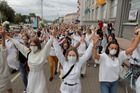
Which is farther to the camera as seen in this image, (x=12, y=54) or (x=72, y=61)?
(x=12, y=54)

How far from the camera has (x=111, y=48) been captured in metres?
5.33

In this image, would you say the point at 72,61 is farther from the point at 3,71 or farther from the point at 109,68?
the point at 3,71

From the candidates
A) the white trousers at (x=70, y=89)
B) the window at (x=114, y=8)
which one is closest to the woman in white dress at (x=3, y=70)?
the white trousers at (x=70, y=89)

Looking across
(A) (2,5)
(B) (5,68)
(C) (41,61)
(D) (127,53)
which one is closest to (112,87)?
(D) (127,53)

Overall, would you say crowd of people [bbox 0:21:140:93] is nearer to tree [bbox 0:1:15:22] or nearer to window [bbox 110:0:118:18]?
window [bbox 110:0:118:18]

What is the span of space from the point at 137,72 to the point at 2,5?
294ft

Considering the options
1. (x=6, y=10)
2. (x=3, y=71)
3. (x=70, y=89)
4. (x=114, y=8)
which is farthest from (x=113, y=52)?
(x=6, y=10)

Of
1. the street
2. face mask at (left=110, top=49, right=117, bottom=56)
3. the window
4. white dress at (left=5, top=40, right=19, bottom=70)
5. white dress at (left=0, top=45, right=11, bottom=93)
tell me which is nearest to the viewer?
face mask at (left=110, top=49, right=117, bottom=56)

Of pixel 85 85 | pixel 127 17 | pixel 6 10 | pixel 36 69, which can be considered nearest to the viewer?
pixel 36 69

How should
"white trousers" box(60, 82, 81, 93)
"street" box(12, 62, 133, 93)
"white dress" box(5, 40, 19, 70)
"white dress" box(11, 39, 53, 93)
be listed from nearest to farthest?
"white trousers" box(60, 82, 81, 93) < "white dress" box(11, 39, 53, 93) < "street" box(12, 62, 133, 93) < "white dress" box(5, 40, 19, 70)

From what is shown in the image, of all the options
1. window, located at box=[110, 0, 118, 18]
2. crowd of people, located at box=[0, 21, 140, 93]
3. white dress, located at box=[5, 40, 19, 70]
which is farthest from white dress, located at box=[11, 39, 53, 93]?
window, located at box=[110, 0, 118, 18]

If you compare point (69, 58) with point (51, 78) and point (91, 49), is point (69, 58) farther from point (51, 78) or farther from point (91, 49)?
point (51, 78)

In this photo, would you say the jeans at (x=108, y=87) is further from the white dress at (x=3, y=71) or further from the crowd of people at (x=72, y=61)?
the white dress at (x=3, y=71)

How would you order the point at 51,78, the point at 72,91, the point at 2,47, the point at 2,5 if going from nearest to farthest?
the point at 72,91 → the point at 2,47 → the point at 51,78 → the point at 2,5
